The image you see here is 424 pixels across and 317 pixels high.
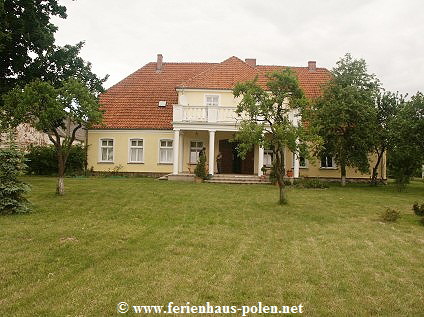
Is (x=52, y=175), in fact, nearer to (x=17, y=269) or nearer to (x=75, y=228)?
(x=75, y=228)

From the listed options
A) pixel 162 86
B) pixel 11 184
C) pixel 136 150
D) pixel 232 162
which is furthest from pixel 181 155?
pixel 11 184

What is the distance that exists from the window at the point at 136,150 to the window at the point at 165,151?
1382 millimetres

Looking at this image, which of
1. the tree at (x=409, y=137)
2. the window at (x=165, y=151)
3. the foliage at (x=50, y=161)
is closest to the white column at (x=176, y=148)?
the window at (x=165, y=151)

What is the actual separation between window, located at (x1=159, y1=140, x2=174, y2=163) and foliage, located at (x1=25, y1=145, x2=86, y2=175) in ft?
17.2

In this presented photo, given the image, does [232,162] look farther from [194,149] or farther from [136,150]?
[136,150]

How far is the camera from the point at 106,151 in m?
28.8

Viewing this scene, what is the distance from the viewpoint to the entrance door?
93.2ft

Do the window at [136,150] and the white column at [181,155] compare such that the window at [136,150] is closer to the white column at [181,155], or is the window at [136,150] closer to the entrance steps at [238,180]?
the white column at [181,155]

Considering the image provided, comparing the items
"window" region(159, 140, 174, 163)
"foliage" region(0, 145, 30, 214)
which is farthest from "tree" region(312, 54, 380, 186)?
"foliage" region(0, 145, 30, 214)

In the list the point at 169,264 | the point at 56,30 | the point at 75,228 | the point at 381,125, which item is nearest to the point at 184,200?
the point at 75,228

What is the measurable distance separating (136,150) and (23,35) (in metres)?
11.0

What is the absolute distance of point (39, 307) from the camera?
5.00 m

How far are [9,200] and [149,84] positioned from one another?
21.0 metres

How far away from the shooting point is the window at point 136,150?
2859cm
